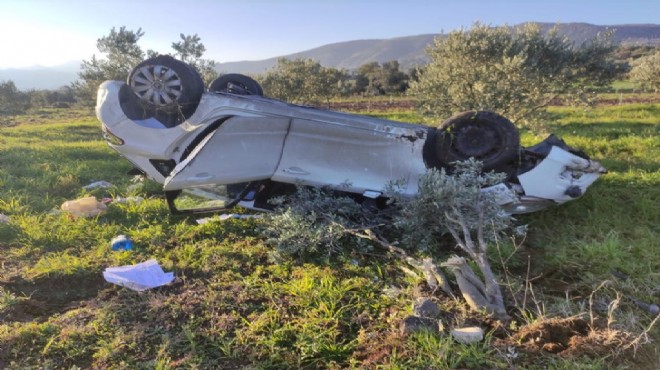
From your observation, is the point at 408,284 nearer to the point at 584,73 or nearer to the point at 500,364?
the point at 500,364

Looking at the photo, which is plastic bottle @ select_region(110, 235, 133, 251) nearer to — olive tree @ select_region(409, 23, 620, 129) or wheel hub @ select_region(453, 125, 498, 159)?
wheel hub @ select_region(453, 125, 498, 159)

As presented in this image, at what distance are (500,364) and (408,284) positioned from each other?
1060 mm

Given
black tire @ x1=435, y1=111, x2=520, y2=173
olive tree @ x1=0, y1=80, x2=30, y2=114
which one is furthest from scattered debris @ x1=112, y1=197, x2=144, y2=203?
olive tree @ x1=0, y1=80, x2=30, y2=114


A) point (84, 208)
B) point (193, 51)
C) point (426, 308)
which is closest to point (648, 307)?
A: point (426, 308)

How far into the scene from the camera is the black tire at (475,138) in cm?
421

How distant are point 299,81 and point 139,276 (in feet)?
61.0

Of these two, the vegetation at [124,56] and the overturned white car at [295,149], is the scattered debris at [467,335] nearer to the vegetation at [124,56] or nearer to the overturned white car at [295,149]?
the overturned white car at [295,149]

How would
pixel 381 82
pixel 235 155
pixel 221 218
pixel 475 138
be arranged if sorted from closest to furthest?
pixel 235 155, pixel 475 138, pixel 221 218, pixel 381 82

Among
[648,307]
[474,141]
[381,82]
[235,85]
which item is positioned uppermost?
[381,82]

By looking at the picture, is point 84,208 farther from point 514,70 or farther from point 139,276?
point 514,70

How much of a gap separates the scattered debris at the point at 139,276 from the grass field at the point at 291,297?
82 mm

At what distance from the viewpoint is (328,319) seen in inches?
107

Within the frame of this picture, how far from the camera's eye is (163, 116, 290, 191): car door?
3916 millimetres

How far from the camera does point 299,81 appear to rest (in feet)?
69.1
